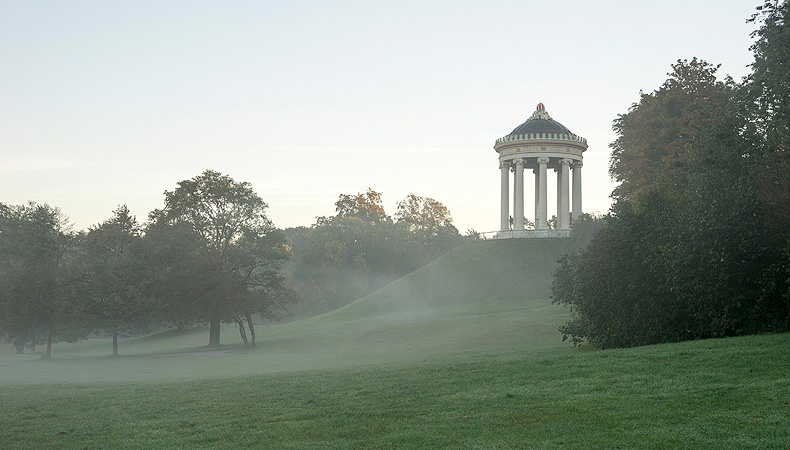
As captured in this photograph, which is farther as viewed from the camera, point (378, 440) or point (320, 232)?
point (320, 232)

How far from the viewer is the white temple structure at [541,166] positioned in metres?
71.6

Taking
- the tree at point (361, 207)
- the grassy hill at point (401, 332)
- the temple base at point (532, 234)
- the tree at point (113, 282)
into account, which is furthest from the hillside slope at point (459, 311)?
the tree at point (361, 207)

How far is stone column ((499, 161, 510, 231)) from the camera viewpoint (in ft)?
243

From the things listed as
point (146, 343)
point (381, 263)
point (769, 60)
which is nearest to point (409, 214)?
point (381, 263)

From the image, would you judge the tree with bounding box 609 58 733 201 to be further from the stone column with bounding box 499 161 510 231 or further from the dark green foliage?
the dark green foliage

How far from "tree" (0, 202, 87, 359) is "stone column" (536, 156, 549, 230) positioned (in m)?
44.6

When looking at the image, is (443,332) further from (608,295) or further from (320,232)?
(320,232)

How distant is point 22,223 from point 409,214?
70.3 m

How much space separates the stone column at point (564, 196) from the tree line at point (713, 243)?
42.6 meters

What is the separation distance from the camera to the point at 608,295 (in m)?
24.8

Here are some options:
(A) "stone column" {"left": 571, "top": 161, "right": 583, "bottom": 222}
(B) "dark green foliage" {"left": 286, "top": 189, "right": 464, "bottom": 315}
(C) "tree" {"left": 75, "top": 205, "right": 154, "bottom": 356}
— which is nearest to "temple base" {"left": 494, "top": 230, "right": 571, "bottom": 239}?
(A) "stone column" {"left": 571, "top": 161, "right": 583, "bottom": 222}

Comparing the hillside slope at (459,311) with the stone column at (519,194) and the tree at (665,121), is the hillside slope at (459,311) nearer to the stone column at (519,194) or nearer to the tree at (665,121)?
the stone column at (519,194)

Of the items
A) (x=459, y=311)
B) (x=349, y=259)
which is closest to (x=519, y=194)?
(x=459, y=311)

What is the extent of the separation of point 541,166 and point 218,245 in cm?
3491
